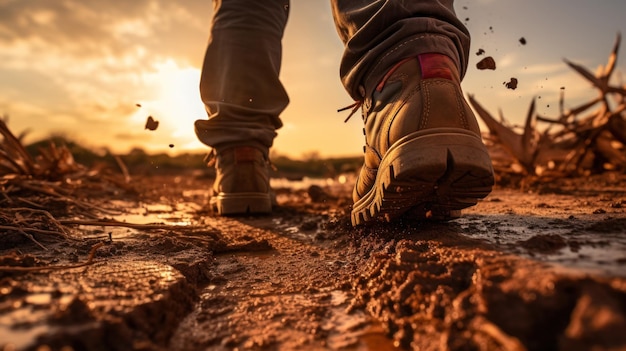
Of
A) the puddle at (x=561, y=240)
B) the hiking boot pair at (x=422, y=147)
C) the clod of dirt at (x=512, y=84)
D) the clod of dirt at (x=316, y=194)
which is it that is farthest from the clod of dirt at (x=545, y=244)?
the clod of dirt at (x=316, y=194)

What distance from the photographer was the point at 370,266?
3.48 feet

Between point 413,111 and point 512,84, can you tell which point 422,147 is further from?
point 512,84

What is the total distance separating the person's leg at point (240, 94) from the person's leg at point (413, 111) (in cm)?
82

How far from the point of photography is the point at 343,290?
100 cm

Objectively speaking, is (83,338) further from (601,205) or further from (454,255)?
(601,205)

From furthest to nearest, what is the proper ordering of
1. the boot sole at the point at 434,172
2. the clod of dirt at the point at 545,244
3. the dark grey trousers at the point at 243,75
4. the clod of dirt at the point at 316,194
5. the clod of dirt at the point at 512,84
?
the clod of dirt at the point at 316,194 < the dark grey trousers at the point at 243,75 < the clod of dirt at the point at 512,84 < the boot sole at the point at 434,172 < the clod of dirt at the point at 545,244

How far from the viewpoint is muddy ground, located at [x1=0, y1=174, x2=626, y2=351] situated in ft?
1.95

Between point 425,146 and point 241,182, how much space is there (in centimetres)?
132

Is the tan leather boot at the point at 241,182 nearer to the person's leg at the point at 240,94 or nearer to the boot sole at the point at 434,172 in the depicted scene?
the person's leg at the point at 240,94

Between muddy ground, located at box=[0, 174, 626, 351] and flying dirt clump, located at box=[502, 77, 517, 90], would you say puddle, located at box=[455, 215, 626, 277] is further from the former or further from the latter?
flying dirt clump, located at box=[502, 77, 517, 90]

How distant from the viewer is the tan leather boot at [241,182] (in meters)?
2.17

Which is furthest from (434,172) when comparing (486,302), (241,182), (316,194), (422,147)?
(316,194)

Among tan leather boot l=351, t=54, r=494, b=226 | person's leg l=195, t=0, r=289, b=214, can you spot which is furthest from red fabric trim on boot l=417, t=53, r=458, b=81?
person's leg l=195, t=0, r=289, b=214

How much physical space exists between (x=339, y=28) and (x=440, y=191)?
2.65ft
